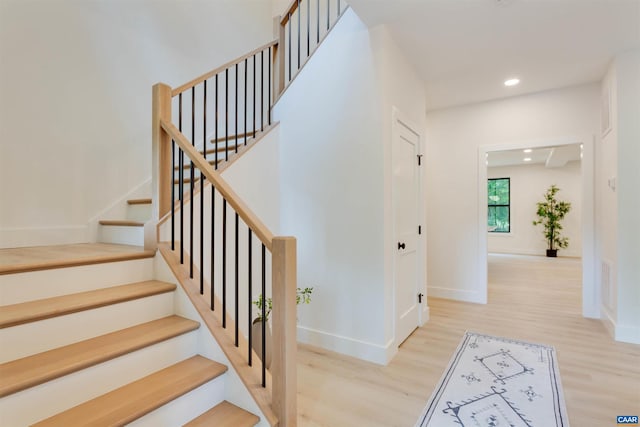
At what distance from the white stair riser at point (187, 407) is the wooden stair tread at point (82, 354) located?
0.31 m

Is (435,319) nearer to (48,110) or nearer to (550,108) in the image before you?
(550,108)

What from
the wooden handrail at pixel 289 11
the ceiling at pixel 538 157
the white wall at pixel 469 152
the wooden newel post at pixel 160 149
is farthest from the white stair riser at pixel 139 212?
the ceiling at pixel 538 157

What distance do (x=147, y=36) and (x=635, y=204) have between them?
5.17 metres

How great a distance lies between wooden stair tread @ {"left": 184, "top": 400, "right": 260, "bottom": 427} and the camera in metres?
1.43

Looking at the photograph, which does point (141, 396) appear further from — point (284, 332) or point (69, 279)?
point (69, 279)

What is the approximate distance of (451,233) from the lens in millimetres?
4379

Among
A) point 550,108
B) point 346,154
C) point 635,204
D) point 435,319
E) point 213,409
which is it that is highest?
point 550,108

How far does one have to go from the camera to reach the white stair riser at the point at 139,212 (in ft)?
9.51

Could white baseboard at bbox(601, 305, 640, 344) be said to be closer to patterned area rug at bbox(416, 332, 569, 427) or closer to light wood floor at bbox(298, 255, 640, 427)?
light wood floor at bbox(298, 255, 640, 427)

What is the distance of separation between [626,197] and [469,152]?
5.80 ft

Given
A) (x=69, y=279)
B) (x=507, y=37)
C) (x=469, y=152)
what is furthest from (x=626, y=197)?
(x=69, y=279)

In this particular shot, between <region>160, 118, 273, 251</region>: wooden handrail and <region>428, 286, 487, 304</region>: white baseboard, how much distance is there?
3560 millimetres

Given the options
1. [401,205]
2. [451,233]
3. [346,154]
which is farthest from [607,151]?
[346,154]

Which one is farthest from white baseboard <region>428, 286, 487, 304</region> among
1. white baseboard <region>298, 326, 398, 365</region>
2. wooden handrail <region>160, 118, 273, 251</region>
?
wooden handrail <region>160, 118, 273, 251</region>
